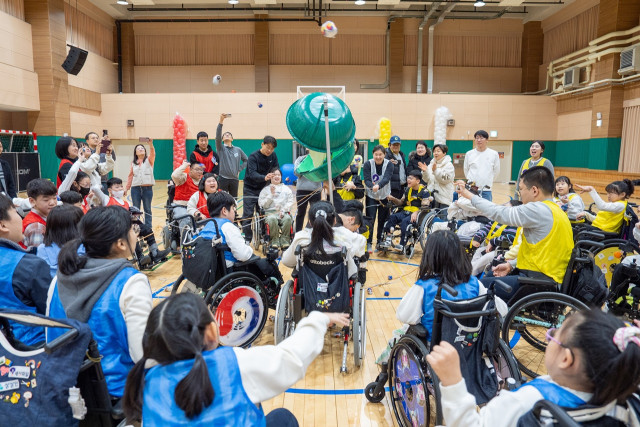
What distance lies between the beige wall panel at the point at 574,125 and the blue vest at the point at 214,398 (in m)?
14.1

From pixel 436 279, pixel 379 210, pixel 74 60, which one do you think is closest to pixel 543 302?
pixel 436 279

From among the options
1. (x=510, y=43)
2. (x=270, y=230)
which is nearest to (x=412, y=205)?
(x=270, y=230)

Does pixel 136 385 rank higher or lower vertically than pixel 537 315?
higher

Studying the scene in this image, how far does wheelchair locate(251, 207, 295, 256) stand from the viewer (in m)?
5.20

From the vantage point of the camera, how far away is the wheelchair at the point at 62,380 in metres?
1.33

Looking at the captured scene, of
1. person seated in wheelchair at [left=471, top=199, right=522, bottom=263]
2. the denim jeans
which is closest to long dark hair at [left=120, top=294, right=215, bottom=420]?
person seated in wheelchair at [left=471, top=199, right=522, bottom=263]

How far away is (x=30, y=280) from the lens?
173 cm

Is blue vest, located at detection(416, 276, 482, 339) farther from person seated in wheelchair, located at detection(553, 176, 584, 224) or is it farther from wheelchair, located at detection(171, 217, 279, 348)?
person seated in wheelchair, located at detection(553, 176, 584, 224)

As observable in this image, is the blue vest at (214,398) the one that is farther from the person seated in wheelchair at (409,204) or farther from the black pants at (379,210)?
the black pants at (379,210)

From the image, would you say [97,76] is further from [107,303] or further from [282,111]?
[107,303]

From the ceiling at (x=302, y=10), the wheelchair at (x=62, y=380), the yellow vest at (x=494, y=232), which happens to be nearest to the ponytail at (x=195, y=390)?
the wheelchair at (x=62, y=380)

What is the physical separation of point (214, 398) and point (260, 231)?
4514 millimetres

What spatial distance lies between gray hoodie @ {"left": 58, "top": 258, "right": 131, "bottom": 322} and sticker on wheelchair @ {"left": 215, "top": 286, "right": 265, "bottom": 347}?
1210 millimetres

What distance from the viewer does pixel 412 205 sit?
17.7 feet
